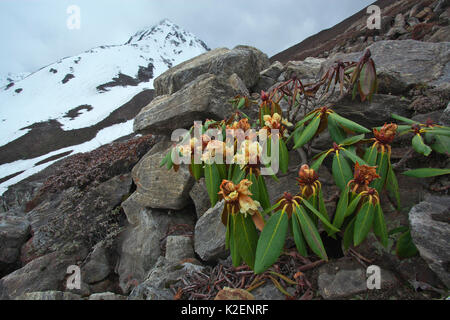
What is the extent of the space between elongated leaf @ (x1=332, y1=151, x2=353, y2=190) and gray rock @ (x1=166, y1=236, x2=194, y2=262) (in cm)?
150

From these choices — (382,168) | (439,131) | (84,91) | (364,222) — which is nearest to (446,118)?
(439,131)

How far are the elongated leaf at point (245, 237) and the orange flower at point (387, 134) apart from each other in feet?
2.79

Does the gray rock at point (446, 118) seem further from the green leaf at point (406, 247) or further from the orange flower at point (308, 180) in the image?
the orange flower at point (308, 180)

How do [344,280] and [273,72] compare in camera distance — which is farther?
[273,72]

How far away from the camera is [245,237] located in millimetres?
1104

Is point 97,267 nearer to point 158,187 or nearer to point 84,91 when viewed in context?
point 158,187

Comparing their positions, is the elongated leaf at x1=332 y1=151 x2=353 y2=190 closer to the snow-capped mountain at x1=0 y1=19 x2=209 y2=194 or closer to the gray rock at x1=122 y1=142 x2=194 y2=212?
the gray rock at x1=122 y1=142 x2=194 y2=212

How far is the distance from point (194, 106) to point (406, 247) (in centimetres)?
225

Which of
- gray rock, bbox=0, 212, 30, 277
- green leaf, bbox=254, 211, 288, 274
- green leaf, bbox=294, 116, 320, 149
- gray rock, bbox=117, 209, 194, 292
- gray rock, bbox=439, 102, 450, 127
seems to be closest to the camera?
green leaf, bbox=254, 211, 288, 274

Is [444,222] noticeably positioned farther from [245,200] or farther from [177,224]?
[177,224]

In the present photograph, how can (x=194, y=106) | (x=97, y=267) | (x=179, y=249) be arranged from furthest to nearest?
(x=97, y=267) → (x=194, y=106) → (x=179, y=249)

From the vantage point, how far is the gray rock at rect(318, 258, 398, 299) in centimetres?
113

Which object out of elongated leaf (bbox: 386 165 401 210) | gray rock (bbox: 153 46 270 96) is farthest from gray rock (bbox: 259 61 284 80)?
elongated leaf (bbox: 386 165 401 210)

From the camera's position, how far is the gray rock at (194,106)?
105 inches
